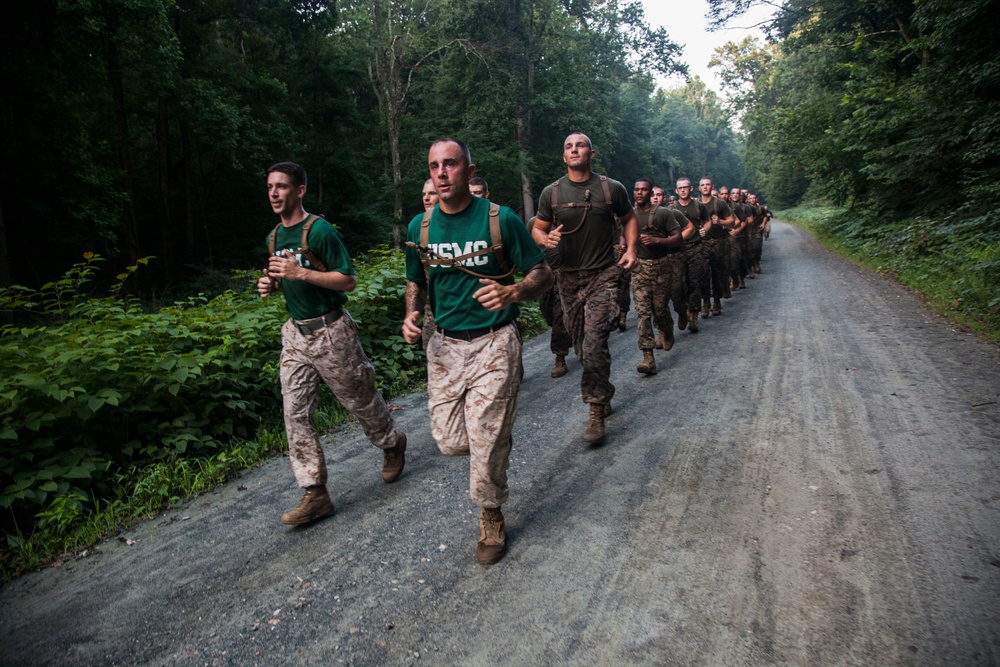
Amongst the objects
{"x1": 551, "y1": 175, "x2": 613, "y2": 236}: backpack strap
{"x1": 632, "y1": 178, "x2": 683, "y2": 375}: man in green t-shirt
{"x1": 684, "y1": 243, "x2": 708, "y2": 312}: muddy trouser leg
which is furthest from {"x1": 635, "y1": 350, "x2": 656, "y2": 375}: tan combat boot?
{"x1": 684, "y1": 243, "x2": 708, "y2": 312}: muddy trouser leg

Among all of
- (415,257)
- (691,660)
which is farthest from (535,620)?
(415,257)

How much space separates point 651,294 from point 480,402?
4.86m

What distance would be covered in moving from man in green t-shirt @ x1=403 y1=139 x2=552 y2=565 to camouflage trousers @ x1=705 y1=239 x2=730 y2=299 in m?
7.45

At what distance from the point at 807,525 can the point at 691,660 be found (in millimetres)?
1315

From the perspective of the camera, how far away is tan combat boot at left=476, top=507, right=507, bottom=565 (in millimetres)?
3191

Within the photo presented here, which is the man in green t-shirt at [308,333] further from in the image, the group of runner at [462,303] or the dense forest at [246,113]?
the dense forest at [246,113]

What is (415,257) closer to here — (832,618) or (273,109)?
(832,618)

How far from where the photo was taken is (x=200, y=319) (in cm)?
590

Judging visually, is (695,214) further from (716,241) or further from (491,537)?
(491,537)

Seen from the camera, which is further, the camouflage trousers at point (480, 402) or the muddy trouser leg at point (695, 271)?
the muddy trouser leg at point (695, 271)

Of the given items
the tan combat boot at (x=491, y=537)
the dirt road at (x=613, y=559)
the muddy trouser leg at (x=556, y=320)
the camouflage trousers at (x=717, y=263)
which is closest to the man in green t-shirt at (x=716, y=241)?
the camouflage trousers at (x=717, y=263)

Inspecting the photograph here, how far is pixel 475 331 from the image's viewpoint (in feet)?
10.9

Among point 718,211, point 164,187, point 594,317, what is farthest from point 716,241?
point 164,187

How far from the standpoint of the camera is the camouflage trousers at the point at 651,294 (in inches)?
282
